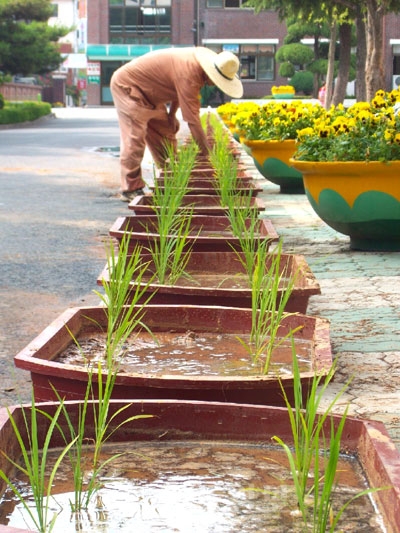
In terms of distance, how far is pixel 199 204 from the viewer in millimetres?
6152

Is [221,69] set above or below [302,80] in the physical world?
above

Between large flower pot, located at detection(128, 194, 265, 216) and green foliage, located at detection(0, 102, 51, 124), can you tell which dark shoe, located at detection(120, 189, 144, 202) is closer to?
large flower pot, located at detection(128, 194, 265, 216)

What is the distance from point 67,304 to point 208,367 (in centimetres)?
192

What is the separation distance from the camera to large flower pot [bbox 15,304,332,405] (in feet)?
8.33

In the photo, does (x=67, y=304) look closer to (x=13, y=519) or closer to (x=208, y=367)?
(x=208, y=367)

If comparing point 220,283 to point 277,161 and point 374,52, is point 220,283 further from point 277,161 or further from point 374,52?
point 374,52

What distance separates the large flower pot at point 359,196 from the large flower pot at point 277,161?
3432 millimetres

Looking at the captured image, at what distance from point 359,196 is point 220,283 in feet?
7.08

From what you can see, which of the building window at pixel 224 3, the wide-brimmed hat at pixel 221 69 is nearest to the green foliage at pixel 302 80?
the building window at pixel 224 3

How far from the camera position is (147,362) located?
320 cm

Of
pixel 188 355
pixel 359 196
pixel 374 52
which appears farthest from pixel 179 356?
pixel 374 52

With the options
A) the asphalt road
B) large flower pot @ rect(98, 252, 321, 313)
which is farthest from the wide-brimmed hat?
large flower pot @ rect(98, 252, 321, 313)

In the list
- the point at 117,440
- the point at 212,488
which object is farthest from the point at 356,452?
the point at 117,440

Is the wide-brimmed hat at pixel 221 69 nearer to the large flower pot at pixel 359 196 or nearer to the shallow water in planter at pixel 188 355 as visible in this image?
the large flower pot at pixel 359 196
